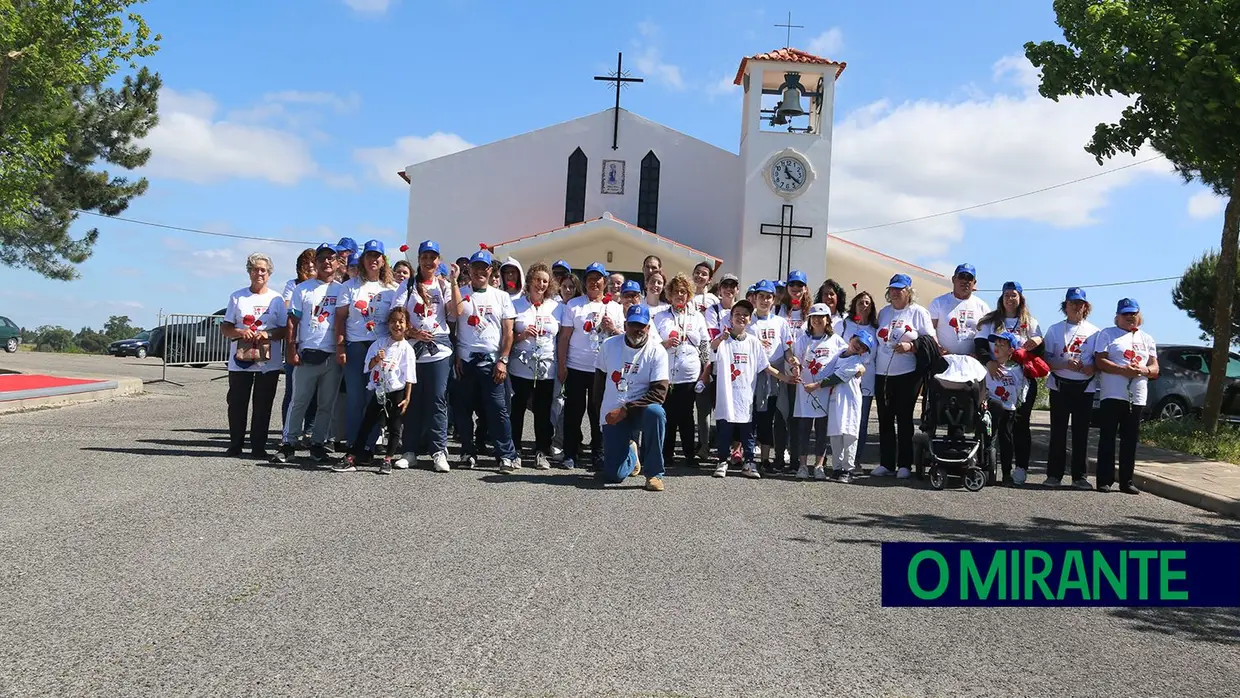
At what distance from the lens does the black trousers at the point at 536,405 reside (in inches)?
407

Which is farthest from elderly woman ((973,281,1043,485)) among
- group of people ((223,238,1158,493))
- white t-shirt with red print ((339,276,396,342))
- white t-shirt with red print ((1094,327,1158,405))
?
white t-shirt with red print ((339,276,396,342))

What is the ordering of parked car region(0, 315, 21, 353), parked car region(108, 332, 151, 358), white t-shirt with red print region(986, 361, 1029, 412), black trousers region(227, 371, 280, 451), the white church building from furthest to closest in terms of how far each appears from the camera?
parked car region(108, 332, 151, 358), parked car region(0, 315, 21, 353), the white church building, white t-shirt with red print region(986, 361, 1029, 412), black trousers region(227, 371, 280, 451)

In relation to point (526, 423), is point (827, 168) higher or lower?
higher

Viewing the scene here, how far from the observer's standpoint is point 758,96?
30297 millimetres

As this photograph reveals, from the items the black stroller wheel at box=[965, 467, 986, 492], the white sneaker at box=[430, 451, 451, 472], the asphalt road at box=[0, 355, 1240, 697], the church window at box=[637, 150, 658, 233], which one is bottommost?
the asphalt road at box=[0, 355, 1240, 697]

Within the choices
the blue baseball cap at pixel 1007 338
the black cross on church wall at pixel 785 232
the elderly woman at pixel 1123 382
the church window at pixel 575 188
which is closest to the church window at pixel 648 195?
the church window at pixel 575 188

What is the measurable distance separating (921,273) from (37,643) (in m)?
30.0

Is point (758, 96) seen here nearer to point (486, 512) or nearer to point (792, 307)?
point (792, 307)

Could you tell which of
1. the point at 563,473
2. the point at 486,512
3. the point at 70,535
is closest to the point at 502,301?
the point at 563,473

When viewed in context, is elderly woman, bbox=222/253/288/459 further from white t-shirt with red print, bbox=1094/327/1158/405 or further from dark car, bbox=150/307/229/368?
dark car, bbox=150/307/229/368

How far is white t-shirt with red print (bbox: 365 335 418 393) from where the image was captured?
947 cm

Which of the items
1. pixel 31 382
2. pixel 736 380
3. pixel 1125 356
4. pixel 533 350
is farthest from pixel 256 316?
pixel 31 382

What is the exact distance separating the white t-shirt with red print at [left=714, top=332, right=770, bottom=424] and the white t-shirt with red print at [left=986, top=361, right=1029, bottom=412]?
2322 millimetres

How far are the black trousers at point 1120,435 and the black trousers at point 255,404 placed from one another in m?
7.96
